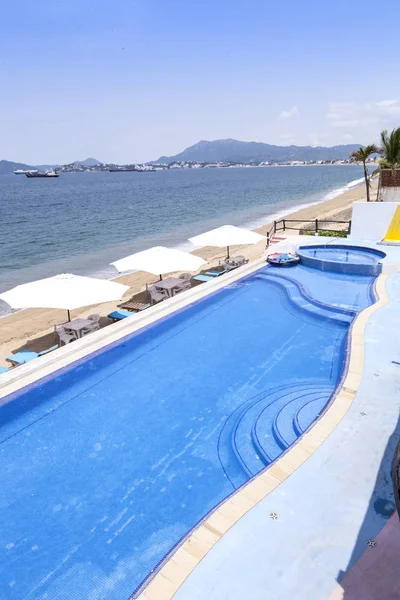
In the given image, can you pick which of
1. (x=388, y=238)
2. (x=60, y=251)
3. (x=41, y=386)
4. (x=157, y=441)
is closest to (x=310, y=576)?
(x=157, y=441)

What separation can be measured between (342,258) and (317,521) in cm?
1453

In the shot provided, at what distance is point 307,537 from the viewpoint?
4.73m

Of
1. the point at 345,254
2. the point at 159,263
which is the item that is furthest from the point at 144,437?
the point at 345,254

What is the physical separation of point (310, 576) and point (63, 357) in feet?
23.2

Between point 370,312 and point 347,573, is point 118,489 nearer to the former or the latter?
point 347,573

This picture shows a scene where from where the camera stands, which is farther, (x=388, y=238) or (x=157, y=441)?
(x=388, y=238)

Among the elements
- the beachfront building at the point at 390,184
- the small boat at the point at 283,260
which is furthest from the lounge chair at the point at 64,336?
the beachfront building at the point at 390,184

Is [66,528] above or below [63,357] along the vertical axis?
below

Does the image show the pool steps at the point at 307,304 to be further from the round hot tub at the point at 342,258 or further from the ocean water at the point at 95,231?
the ocean water at the point at 95,231

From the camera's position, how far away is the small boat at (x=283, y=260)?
1742 cm

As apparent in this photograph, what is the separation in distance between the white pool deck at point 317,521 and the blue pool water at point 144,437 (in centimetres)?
99

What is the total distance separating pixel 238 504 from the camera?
5258 millimetres

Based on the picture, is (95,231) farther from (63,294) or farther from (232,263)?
(63,294)

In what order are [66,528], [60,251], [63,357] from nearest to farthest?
[66,528]
[63,357]
[60,251]
